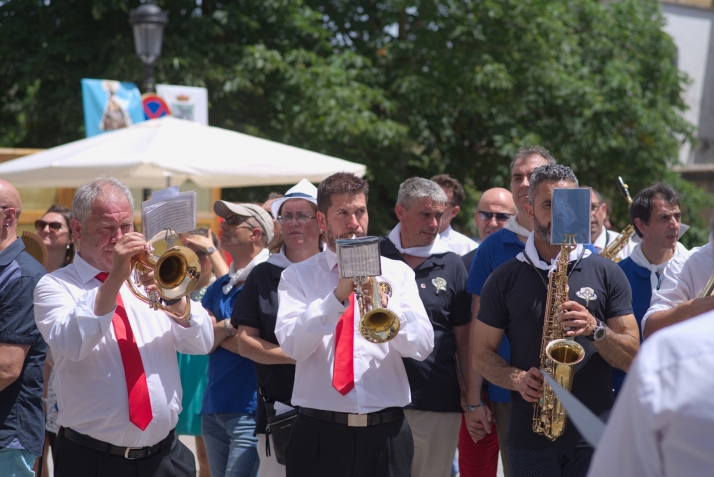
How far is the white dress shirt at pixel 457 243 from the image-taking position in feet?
20.7

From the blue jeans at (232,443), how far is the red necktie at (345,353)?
5.24 feet

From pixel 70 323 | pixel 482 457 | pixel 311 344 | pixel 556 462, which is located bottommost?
pixel 482 457

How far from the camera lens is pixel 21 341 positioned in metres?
3.70

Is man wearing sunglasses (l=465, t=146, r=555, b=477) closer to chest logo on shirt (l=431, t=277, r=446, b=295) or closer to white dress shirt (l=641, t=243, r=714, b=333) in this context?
chest logo on shirt (l=431, t=277, r=446, b=295)

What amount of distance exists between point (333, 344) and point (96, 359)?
41.1 inches

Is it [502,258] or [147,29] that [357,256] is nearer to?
[502,258]

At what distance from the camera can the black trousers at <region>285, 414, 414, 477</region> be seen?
3.58m

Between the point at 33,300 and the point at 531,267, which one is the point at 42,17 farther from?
the point at 531,267

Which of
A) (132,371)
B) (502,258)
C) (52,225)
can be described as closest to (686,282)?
(502,258)

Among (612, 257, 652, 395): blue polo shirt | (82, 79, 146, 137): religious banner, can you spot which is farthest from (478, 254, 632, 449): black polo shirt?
(82, 79, 146, 137): religious banner

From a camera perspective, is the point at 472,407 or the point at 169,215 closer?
the point at 169,215

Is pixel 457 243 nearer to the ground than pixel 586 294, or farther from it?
nearer to the ground

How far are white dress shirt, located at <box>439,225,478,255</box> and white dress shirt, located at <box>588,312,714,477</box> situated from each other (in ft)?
16.2

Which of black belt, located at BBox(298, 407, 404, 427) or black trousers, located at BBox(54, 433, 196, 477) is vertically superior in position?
black belt, located at BBox(298, 407, 404, 427)
